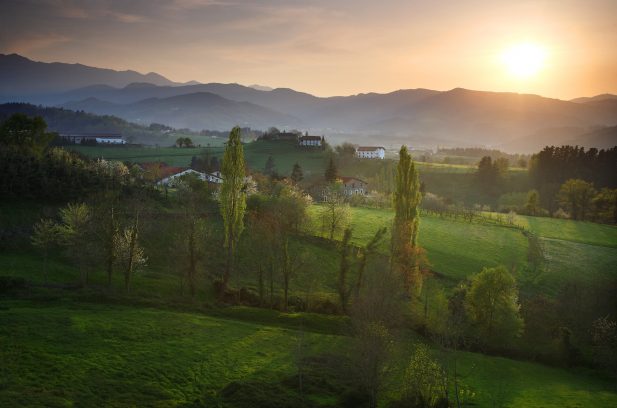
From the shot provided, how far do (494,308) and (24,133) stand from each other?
97.1 meters

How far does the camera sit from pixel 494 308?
182 feet

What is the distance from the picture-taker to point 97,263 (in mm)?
51156

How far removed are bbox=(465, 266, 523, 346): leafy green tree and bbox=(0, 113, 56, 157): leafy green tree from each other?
86853 millimetres

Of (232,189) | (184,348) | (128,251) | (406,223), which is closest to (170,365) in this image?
(184,348)

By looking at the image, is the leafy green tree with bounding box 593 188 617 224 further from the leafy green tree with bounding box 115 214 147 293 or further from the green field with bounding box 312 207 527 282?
the leafy green tree with bounding box 115 214 147 293

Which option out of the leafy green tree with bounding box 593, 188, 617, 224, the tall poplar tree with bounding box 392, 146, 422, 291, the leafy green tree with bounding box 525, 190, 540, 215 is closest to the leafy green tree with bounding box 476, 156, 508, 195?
the leafy green tree with bounding box 525, 190, 540, 215

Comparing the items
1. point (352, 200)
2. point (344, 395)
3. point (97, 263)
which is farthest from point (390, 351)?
point (352, 200)

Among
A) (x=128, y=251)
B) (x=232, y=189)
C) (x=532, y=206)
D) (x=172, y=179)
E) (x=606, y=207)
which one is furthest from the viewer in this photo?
(x=532, y=206)

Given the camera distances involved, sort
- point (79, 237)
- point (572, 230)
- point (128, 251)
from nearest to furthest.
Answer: point (79, 237)
point (128, 251)
point (572, 230)

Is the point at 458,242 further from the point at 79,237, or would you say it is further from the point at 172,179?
the point at 172,179

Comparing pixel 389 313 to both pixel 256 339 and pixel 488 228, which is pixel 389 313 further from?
pixel 488 228

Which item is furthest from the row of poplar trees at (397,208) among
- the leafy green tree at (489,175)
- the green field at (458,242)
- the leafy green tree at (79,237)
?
the leafy green tree at (489,175)

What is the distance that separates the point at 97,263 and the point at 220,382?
84.0 ft

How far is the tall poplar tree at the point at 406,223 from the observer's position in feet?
198
